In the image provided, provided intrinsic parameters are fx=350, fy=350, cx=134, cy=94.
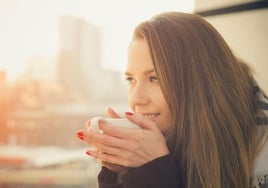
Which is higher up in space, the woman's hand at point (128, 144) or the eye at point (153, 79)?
the eye at point (153, 79)

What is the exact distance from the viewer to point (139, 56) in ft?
2.99

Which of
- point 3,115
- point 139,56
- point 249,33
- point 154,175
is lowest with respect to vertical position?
point 154,175

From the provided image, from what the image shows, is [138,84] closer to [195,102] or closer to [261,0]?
[195,102]

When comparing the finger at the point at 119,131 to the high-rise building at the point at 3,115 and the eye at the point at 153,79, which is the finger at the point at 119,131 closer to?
the eye at the point at 153,79

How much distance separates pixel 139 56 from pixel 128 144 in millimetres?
252

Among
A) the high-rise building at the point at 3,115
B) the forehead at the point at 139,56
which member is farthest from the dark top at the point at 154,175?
the high-rise building at the point at 3,115

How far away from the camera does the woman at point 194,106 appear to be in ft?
2.70

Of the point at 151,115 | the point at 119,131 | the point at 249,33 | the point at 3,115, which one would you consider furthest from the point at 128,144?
the point at 3,115

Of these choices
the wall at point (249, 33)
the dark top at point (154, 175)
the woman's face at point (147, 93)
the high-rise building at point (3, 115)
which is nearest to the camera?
the dark top at point (154, 175)

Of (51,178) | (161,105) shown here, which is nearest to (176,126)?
(161,105)

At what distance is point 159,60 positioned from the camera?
87 cm

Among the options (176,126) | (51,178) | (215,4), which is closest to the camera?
(176,126)

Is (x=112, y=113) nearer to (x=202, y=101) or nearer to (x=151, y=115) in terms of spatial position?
(x=151, y=115)

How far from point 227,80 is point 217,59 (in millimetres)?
61
